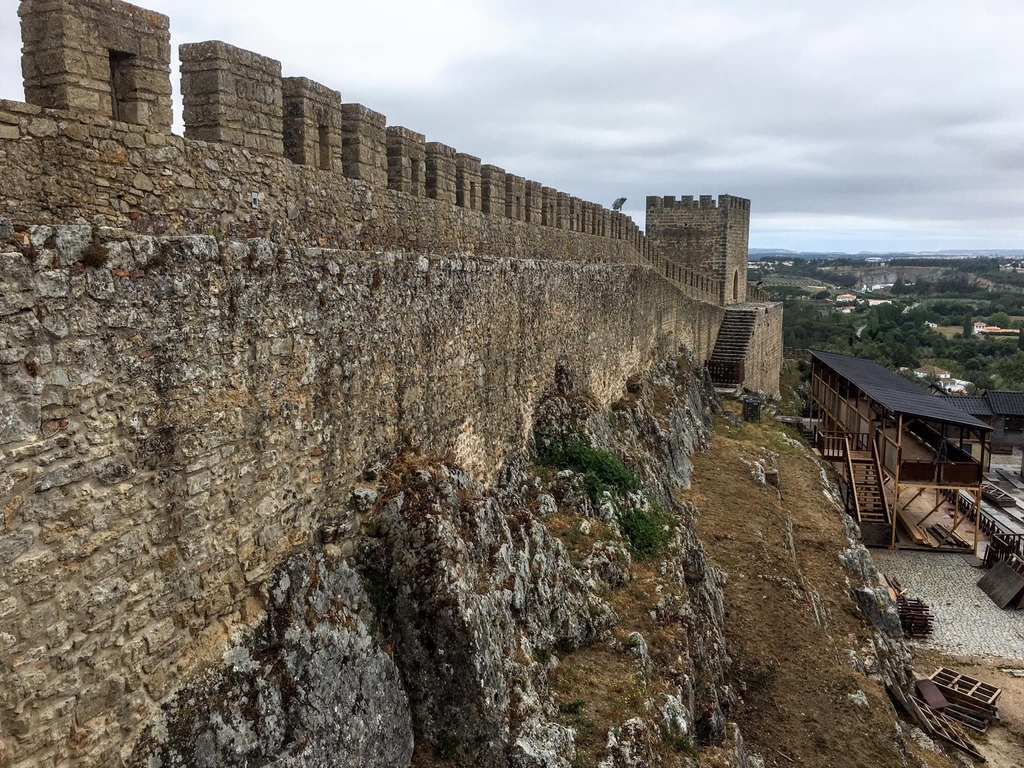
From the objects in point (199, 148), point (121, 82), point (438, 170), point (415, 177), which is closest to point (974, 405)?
point (438, 170)

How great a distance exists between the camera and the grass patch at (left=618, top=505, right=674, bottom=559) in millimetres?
10609

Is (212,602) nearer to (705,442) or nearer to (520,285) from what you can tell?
(520,285)

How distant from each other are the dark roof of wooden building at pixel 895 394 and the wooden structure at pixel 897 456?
0.03m

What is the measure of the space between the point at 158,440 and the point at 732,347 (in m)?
27.5

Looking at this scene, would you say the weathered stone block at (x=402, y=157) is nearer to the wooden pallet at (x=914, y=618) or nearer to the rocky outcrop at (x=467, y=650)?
the rocky outcrop at (x=467, y=650)

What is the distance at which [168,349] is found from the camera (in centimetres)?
437

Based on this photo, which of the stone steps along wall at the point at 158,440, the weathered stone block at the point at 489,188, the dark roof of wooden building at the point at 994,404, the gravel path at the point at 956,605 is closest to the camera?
the stone steps along wall at the point at 158,440

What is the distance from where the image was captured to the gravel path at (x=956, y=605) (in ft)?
53.1

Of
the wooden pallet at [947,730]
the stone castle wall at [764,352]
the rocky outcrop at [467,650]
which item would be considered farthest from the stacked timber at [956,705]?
the stone castle wall at [764,352]

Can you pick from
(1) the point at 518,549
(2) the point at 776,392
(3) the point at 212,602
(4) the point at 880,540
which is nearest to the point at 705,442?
(4) the point at 880,540

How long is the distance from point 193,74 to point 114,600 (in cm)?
359

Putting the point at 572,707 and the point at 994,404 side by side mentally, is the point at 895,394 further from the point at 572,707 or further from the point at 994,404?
the point at 572,707

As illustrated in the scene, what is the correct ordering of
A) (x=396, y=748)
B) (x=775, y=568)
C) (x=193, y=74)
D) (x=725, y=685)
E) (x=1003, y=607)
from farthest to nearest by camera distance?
(x=1003, y=607) < (x=775, y=568) < (x=725, y=685) < (x=396, y=748) < (x=193, y=74)

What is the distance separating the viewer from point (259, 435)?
5223 millimetres
